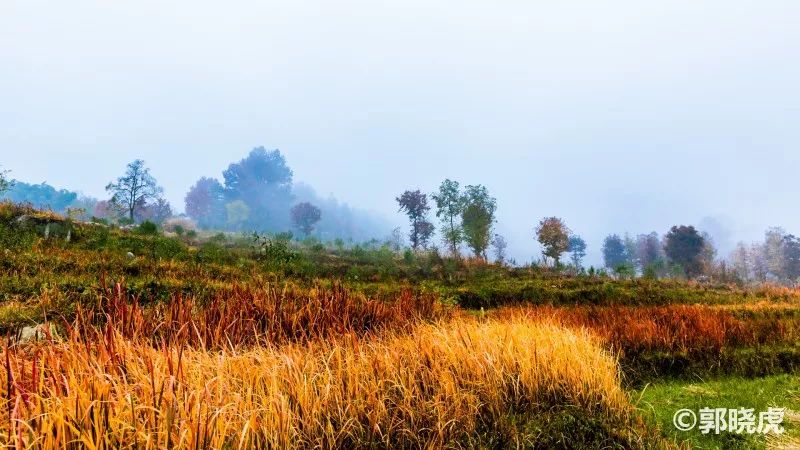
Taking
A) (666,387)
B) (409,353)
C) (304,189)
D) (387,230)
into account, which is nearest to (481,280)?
(666,387)

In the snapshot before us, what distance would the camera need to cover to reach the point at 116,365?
3170 mm

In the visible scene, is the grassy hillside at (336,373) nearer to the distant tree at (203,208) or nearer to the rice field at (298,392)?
the rice field at (298,392)

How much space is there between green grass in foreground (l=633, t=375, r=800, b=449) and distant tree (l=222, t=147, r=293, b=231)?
8787 cm

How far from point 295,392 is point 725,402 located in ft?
15.6

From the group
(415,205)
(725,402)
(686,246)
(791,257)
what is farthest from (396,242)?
(791,257)

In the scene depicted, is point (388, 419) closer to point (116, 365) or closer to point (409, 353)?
point (409, 353)

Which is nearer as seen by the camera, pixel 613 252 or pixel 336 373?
pixel 336 373

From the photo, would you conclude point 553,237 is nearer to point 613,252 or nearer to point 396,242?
point 396,242

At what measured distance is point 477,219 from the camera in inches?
1355

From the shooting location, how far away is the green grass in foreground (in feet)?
12.4

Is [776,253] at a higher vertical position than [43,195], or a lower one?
lower

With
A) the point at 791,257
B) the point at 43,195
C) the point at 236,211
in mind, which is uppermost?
the point at 43,195

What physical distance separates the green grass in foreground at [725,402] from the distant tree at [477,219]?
2679cm

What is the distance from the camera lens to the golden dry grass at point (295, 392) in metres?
2.40
